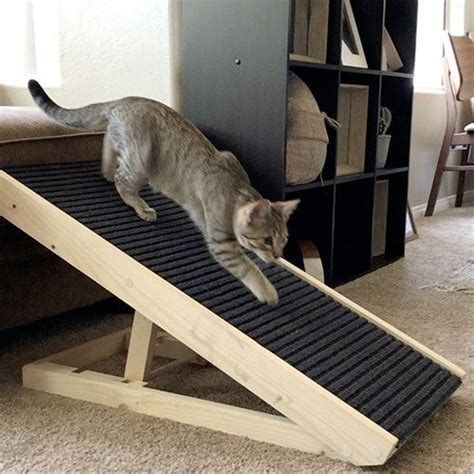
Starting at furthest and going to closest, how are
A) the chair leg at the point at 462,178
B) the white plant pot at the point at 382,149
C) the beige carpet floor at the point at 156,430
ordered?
1. the chair leg at the point at 462,178
2. the white plant pot at the point at 382,149
3. the beige carpet floor at the point at 156,430

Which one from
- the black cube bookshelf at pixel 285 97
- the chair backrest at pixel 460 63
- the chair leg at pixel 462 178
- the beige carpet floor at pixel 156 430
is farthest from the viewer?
the chair leg at pixel 462 178

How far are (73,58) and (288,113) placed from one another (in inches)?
34.3

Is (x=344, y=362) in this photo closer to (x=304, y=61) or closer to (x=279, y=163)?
(x=279, y=163)

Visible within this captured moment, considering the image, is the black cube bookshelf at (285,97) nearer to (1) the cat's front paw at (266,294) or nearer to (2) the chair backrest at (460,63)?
(1) the cat's front paw at (266,294)

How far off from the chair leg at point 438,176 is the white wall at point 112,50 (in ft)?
7.11

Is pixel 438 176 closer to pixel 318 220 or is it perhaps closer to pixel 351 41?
pixel 351 41

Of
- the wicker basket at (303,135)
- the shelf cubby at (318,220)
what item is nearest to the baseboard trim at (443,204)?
the shelf cubby at (318,220)

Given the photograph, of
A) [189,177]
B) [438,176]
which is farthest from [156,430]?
[438,176]

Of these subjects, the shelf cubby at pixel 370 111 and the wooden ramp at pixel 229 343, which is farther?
the shelf cubby at pixel 370 111

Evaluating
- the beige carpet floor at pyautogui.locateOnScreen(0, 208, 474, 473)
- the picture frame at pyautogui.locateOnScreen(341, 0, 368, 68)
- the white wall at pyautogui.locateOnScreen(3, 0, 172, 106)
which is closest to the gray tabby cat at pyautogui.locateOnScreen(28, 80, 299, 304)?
the beige carpet floor at pyautogui.locateOnScreen(0, 208, 474, 473)

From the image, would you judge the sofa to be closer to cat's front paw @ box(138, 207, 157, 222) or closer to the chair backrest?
cat's front paw @ box(138, 207, 157, 222)

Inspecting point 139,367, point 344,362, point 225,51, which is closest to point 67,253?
point 139,367

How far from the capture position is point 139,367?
4.96 feet

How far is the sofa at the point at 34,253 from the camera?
171 centimetres
